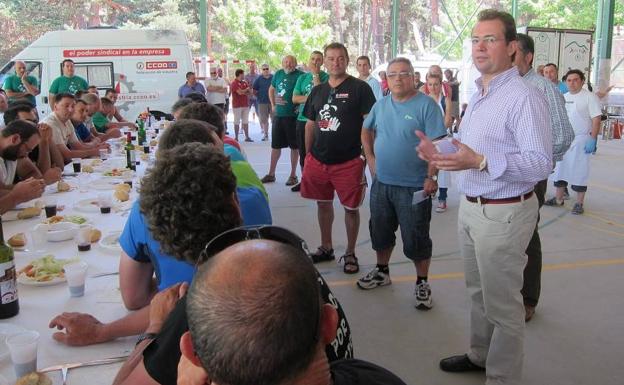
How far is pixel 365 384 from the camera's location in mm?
1118

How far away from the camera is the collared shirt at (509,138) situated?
2395mm

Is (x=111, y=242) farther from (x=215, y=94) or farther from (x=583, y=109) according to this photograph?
(x=215, y=94)

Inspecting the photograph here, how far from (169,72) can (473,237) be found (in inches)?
438

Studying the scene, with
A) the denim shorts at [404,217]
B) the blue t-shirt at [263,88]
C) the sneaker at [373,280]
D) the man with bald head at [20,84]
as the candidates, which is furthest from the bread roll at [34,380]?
the blue t-shirt at [263,88]

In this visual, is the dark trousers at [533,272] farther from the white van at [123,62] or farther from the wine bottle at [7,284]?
the white van at [123,62]

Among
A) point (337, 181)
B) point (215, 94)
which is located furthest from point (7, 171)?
point (215, 94)

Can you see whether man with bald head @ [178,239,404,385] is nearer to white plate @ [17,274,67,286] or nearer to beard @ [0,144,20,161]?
white plate @ [17,274,67,286]

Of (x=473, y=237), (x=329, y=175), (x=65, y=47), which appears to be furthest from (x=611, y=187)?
(x=65, y=47)

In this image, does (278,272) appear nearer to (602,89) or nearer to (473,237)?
(473,237)

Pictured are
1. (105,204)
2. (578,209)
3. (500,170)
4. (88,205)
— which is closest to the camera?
(500,170)

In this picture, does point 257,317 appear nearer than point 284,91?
Yes

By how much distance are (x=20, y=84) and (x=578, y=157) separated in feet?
31.7

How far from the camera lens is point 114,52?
12.3 metres

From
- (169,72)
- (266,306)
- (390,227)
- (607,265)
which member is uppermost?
(169,72)
